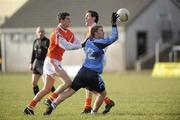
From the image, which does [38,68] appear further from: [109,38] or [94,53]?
[109,38]

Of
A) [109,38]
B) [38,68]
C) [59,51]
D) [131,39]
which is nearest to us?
[109,38]

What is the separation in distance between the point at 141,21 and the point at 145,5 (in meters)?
1.24

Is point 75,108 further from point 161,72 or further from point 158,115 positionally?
point 161,72

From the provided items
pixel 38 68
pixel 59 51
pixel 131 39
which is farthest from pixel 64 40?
pixel 131 39

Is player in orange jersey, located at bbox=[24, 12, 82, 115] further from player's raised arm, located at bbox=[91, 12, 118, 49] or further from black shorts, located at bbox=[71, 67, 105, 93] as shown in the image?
player's raised arm, located at bbox=[91, 12, 118, 49]

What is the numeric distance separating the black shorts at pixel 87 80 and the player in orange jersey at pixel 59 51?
0.21 meters

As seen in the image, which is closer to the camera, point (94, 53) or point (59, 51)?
point (94, 53)

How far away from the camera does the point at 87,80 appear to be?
12883 millimetres

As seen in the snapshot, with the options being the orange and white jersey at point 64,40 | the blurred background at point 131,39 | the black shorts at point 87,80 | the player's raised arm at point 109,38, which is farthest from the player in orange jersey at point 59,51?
the blurred background at point 131,39

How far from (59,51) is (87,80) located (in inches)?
33.9

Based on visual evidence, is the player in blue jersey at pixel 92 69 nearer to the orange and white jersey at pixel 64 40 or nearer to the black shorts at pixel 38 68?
the orange and white jersey at pixel 64 40

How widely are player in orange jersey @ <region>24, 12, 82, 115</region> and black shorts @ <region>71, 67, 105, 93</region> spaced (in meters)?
0.21

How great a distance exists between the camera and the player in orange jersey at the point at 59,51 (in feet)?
42.2

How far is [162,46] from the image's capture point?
160 feet
